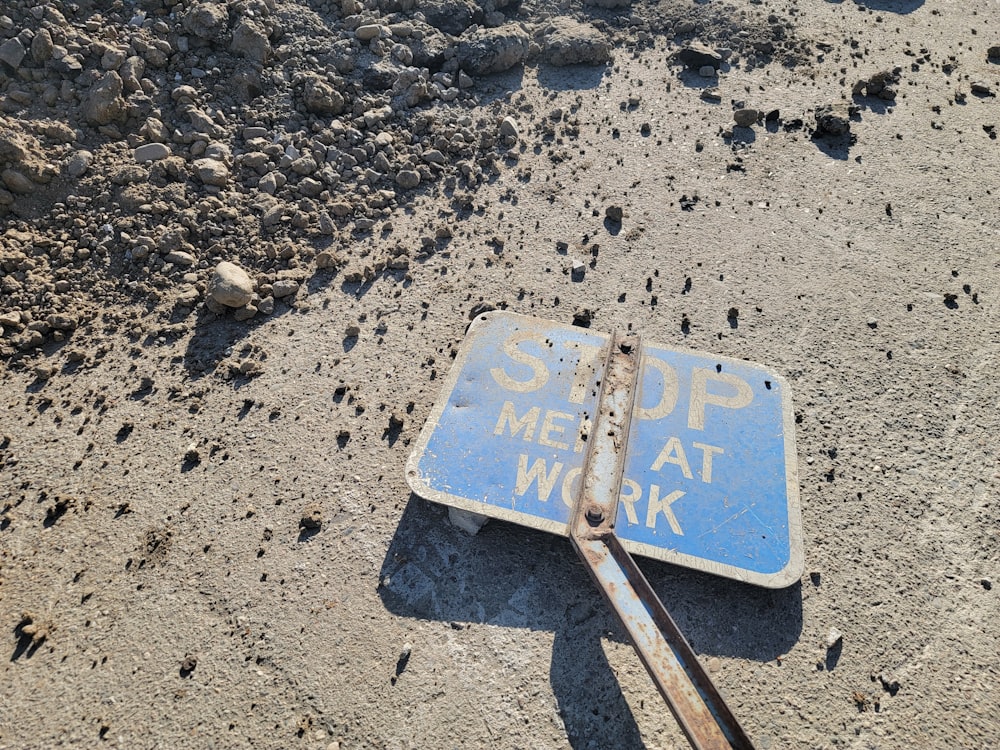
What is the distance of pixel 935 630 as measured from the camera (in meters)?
3.14

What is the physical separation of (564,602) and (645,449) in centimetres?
91

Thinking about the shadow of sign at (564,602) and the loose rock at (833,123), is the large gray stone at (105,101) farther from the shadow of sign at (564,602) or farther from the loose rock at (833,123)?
the loose rock at (833,123)

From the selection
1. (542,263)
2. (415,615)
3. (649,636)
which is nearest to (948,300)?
(542,263)

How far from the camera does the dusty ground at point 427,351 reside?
2977mm

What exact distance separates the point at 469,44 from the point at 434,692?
636cm

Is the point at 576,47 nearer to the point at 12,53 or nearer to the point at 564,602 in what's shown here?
the point at 12,53

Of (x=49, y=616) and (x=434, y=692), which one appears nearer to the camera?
(x=434, y=692)

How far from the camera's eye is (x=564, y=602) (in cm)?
322

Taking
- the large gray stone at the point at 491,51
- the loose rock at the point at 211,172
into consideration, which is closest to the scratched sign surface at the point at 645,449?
the loose rock at the point at 211,172

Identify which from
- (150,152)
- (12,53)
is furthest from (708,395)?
(12,53)

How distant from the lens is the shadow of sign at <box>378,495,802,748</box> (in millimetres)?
2949

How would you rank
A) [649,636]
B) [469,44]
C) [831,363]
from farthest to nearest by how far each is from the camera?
1. [469,44]
2. [831,363]
3. [649,636]

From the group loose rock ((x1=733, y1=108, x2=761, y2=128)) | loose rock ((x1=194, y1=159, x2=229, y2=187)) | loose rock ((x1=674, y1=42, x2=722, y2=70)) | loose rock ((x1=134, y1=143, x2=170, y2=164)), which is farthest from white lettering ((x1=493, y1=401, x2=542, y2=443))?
loose rock ((x1=674, y1=42, x2=722, y2=70))

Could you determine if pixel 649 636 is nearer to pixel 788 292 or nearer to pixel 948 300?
pixel 788 292
